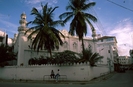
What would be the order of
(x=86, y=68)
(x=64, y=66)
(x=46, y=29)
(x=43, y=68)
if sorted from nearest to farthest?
1. (x=86, y=68)
2. (x=64, y=66)
3. (x=43, y=68)
4. (x=46, y=29)

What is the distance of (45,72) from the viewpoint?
→ 20.1 metres

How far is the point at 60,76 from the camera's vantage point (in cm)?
1911

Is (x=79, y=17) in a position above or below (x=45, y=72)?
above

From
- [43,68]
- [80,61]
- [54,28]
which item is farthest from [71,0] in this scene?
[43,68]

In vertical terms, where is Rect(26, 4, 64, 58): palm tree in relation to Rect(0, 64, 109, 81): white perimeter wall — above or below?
above

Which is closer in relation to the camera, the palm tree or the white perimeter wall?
the white perimeter wall

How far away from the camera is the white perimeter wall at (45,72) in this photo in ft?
57.7

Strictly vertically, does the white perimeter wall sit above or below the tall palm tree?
below

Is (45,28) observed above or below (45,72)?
above

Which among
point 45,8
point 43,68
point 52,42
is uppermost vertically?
point 45,8

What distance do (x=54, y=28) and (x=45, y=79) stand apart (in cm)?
949

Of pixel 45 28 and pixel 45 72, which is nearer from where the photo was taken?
pixel 45 72

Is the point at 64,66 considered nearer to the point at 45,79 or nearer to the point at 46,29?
the point at 45,79

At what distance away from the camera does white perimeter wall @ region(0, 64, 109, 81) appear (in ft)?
57.7
